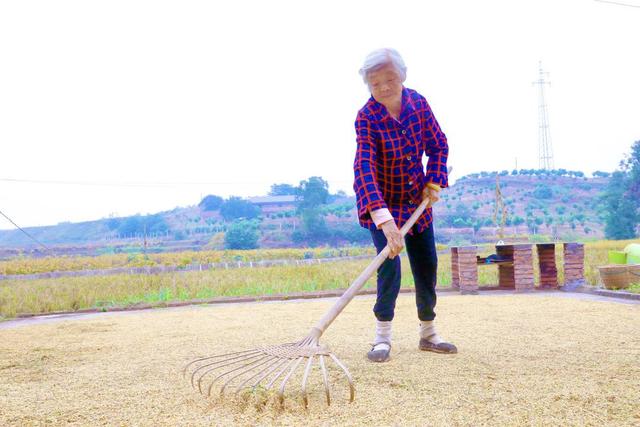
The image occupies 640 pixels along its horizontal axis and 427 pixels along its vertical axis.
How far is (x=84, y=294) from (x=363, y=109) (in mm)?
5917

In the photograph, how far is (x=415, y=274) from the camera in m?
2.88

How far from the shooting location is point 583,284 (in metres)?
5.79

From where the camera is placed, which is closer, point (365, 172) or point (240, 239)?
point (365, 172)

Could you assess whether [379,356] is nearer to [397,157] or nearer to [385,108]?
[397,157]

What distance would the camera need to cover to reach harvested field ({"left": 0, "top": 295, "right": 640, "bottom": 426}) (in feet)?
6.01

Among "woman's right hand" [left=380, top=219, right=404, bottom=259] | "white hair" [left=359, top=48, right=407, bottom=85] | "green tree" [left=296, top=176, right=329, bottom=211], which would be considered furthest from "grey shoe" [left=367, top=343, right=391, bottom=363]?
"green tree" [left=296, top=176, right=329, bottom=211]

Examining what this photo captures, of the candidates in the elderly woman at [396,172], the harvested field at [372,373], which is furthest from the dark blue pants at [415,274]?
the harvested field at [372,373]

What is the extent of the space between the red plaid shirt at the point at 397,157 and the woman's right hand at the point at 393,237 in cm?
17

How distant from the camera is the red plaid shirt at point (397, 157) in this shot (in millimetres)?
2664

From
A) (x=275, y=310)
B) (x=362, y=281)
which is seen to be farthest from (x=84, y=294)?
(x=362, y=281)

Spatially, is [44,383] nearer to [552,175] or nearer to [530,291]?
[530,291]

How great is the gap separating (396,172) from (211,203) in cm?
6499

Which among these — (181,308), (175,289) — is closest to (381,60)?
(181,308)

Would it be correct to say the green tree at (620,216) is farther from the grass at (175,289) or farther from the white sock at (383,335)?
the white sock at (383,335)
